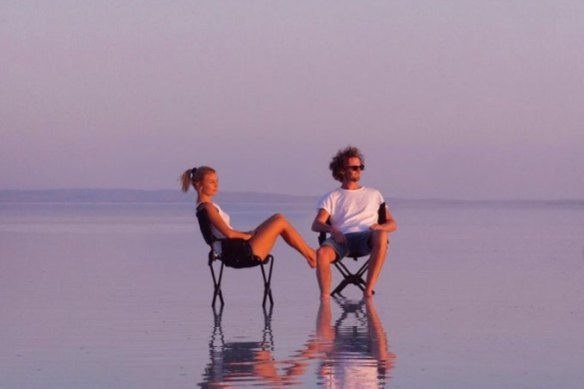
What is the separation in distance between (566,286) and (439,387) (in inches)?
207

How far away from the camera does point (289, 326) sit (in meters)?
8.02

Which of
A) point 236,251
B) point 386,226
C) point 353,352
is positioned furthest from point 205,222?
point 353,352

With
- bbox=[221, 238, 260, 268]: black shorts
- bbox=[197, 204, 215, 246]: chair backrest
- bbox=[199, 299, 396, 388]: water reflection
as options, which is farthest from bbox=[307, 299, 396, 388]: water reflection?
bbox=[197, 204, 215, 246]: chair backrest

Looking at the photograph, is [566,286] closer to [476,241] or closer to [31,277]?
[31,277]

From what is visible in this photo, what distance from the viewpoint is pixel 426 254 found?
15.2 m

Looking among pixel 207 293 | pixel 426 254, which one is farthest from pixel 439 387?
pixel 426 254

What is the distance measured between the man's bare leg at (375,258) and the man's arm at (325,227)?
8.8 inches

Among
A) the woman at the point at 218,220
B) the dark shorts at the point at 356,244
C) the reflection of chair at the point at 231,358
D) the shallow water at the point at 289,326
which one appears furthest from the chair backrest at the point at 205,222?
the reflection of chair at the point at 231,358

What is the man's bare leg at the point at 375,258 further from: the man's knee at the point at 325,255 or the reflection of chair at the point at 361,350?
the reflection of chair at the point at 361,350

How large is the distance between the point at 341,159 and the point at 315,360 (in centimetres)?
420

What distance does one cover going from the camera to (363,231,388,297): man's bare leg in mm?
10047

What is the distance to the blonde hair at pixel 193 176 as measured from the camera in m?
9.77

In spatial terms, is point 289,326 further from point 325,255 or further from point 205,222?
point 325,255

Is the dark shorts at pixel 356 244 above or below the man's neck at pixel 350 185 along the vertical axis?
below
